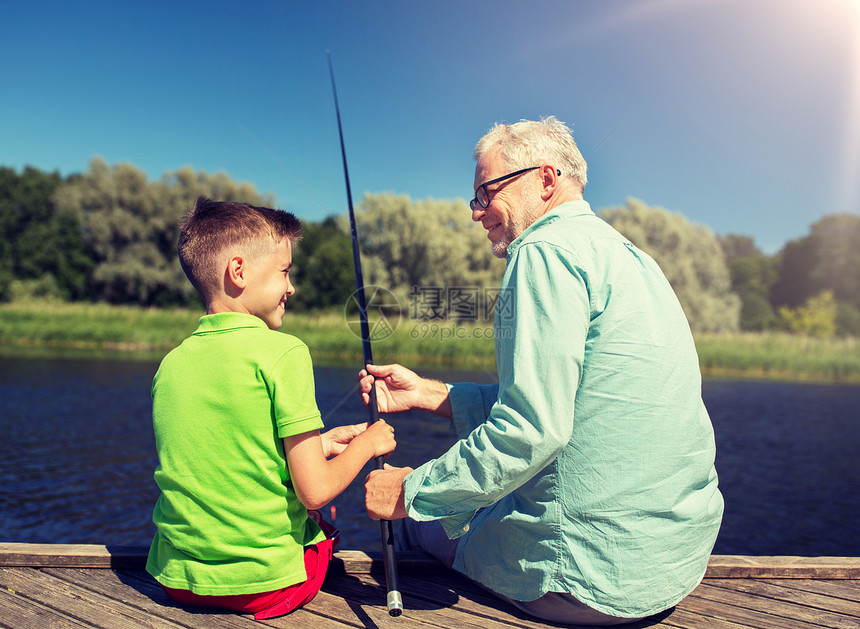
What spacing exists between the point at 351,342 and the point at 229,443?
16335 mm

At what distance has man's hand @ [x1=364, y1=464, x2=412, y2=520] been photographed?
4.51 ft

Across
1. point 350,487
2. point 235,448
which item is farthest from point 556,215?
point 350,487

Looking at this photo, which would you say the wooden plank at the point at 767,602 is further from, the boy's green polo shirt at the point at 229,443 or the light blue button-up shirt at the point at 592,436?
the boy's green polo shirt at the point at 229,443

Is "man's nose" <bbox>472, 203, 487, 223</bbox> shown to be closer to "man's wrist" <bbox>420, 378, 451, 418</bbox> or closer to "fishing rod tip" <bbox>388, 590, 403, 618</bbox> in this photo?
"man's wrist" <bbox>420, 378, 451, 418</bbox>

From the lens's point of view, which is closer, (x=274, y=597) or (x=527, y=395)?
(x=527, y=395)

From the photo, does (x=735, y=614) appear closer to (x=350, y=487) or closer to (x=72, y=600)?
(x=72, y=600)

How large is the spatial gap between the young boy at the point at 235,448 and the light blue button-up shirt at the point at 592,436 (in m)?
0.29

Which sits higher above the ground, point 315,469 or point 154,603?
point 315,469

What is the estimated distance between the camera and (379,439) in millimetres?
1521

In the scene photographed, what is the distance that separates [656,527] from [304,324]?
18166 millimetres

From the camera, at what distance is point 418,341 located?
1703 centimetres

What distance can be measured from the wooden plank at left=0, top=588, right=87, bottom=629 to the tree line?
1883 centimetres
